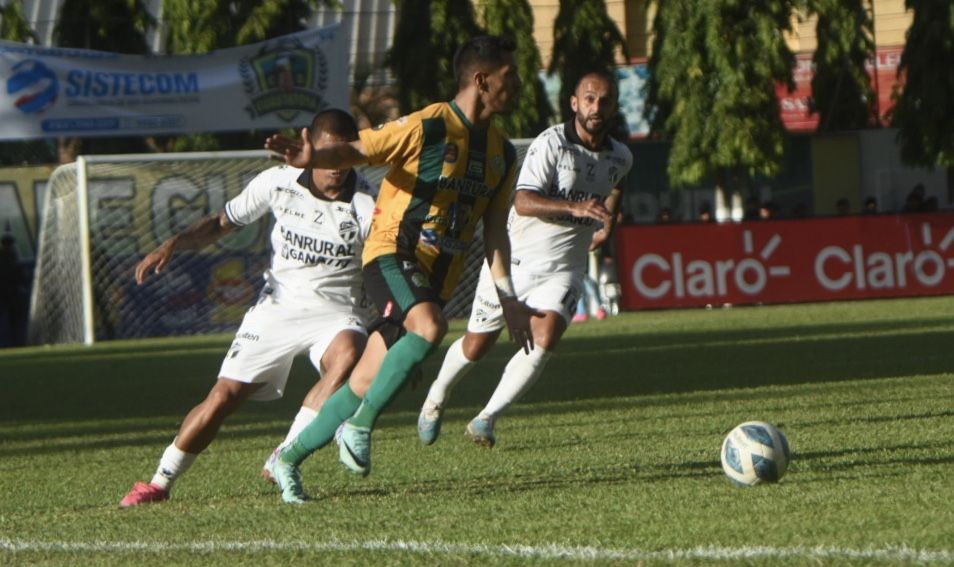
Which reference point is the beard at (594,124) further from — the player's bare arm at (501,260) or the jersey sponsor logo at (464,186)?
the jersey sponsor logo at (464,186)

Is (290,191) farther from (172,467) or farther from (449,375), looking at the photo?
(449,375)

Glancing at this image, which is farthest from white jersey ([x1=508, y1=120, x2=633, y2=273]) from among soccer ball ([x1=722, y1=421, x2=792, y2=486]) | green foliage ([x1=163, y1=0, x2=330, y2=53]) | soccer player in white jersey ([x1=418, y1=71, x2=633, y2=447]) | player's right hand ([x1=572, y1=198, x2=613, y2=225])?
green foliage ([x1=163, y1=0, x2=330, y2=53])

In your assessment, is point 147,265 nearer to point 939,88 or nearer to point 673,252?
point 673,252

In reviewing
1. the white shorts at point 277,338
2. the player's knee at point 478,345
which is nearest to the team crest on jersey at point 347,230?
the white shorts at point 277,338

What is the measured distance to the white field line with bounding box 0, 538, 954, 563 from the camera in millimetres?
5145

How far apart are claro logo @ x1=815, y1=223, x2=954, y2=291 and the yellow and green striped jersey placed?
19102 millimetres

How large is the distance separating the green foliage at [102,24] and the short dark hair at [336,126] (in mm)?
22787

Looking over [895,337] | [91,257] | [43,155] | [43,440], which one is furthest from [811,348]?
[43,155]

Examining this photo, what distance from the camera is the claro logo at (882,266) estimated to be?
25.9m

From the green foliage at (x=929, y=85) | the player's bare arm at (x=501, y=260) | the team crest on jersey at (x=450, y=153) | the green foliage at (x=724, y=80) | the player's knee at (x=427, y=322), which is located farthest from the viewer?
the green foliage at (x=929, y=85)

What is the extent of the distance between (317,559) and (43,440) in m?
6.33

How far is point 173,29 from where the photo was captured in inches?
1197

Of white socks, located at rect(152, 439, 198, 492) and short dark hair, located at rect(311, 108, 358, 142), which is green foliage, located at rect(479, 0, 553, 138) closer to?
short dark hair, located at rect(311, 108, 358, 142)

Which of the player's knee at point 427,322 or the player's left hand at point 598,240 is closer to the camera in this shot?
the player's knee at point 427,322
